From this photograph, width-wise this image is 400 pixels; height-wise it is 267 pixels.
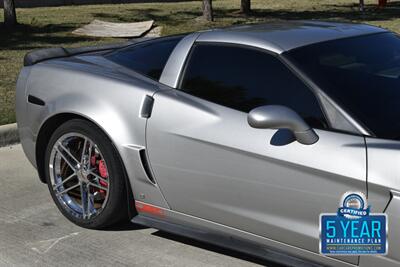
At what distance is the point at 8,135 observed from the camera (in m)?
6.11

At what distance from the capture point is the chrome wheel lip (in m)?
4.01

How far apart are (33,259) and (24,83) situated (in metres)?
1.36

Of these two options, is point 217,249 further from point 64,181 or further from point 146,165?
point 64,181

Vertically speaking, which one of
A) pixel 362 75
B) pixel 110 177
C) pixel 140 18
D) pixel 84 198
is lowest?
pixel 140 18

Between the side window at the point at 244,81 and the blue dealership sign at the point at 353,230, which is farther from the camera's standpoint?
the side window at the point at 244,81

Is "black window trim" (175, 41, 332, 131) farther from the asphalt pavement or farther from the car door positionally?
the asphalt pavement

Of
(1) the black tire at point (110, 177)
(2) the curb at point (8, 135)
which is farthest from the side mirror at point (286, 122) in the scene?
(2) the curb at point (8, 135)

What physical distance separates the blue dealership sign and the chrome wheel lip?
1523 mm

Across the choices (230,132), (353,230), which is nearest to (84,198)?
(230,132)

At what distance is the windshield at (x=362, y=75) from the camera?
9.94 ft

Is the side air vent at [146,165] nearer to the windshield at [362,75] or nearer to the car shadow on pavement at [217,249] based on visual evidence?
the car shadow on pavement at [217,249]

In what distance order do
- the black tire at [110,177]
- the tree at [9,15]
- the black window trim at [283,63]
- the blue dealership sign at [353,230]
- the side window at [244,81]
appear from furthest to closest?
1. the tree at [9,15]
2. the black tire at [110,177]
3. the side window at [244,81]
4. the black window trim at [283,63]
5. the blue dealership sign at [353,230]

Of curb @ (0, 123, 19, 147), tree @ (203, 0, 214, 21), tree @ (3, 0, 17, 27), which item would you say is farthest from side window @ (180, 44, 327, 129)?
tree @ (203, 0, 214, 21)

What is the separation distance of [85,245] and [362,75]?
200 centimetres
